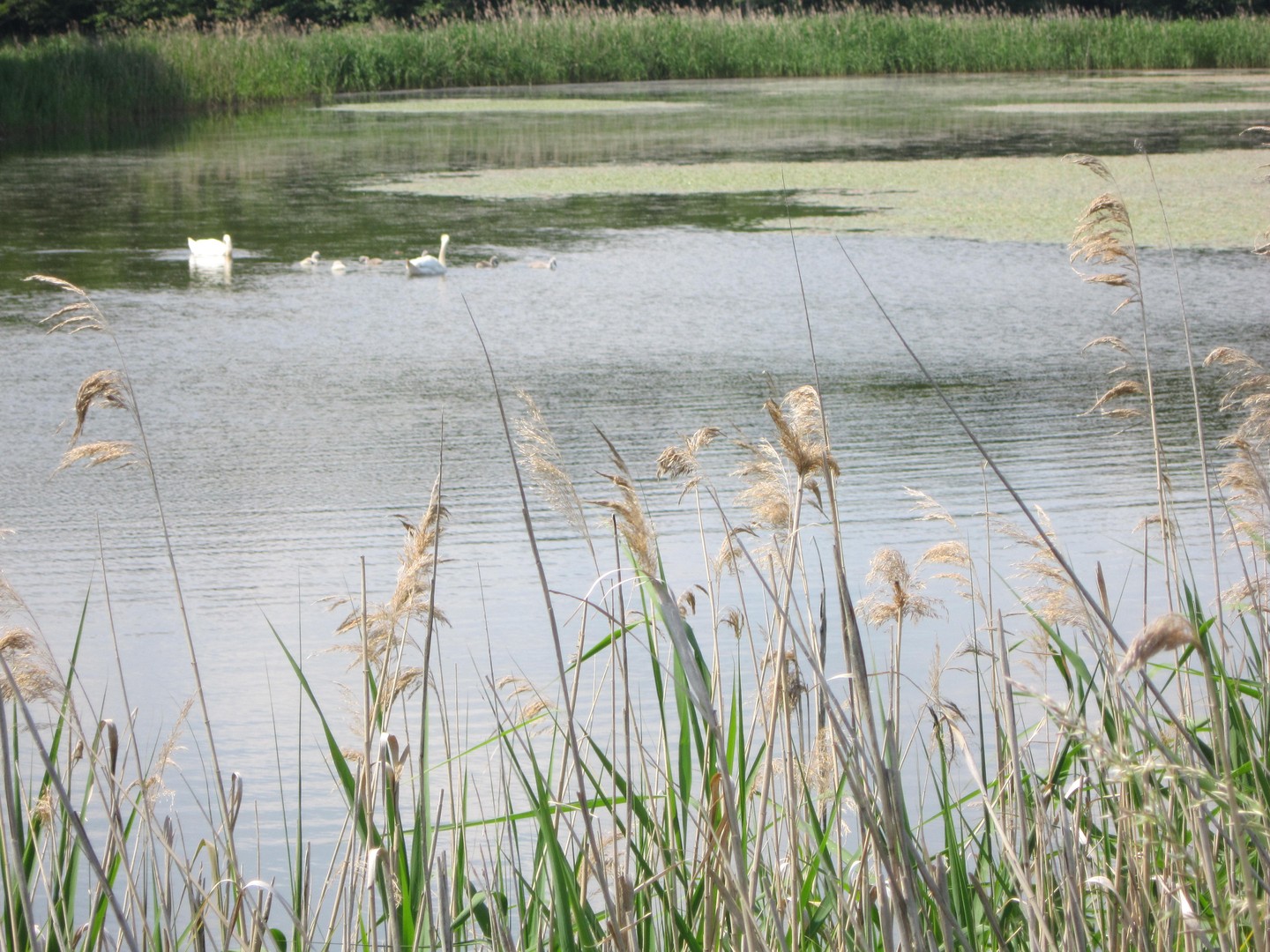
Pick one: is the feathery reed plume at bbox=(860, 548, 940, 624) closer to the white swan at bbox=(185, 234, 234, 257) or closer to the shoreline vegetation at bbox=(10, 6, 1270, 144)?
the white swan at bbox=(185, 234, 234, 257)

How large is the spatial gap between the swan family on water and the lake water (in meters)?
0.07

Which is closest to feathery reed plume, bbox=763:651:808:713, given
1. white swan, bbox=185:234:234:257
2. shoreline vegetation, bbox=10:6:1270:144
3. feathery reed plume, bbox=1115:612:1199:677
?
feathery reed plume, bbox=1115:612:1199:677

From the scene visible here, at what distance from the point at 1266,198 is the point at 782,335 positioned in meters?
4.08

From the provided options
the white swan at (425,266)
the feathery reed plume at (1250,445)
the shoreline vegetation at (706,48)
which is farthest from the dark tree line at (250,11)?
the feathery reed plume at (1250,445)

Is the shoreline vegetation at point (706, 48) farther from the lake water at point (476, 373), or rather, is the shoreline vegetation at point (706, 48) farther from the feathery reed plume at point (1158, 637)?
the feathery reed plume at point (1158, 637)

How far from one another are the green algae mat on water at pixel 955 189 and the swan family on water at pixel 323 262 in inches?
64.6

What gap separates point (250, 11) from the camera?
25547mm

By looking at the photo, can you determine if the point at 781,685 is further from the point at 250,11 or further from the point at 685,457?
the point at 250,11

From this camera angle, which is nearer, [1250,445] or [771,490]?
[771,490]

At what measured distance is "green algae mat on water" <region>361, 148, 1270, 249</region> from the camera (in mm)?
7281

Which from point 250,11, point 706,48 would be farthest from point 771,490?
point 250,11

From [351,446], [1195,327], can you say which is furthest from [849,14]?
[351,446]

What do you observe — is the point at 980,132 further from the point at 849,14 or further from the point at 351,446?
the point at 849,14

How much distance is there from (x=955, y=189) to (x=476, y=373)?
481 cm
